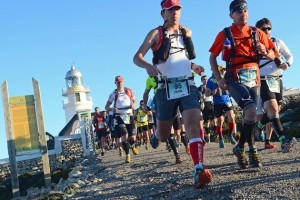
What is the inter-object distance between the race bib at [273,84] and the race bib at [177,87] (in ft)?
7.07

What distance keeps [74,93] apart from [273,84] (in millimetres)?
59818

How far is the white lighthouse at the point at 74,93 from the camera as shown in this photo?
216ft

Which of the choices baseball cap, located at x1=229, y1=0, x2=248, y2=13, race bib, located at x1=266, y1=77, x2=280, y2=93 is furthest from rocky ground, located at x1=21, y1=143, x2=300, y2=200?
baseball cap, located at x1=229, y1=0, x2=248, y2=13

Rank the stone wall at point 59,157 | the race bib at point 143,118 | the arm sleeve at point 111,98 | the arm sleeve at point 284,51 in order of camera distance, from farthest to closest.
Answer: the stone wall at point 59,157 → the race bib at point 143,118 → the arm sleeve at point 111,98 → the arm sleeve at point 284,51

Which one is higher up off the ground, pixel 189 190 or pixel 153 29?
pixel 153 29

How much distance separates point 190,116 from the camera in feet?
16.8

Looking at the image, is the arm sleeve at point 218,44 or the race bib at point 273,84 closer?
the arm sleeve at point 218,44

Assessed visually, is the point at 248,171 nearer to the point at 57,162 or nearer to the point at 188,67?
the point at 188,67

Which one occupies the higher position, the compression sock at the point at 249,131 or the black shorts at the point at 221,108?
the black shorts at the point at 221,108

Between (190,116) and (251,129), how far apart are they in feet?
3.12

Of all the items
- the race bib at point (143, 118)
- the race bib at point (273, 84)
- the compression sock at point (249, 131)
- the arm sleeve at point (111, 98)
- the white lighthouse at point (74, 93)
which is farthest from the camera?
the white lighthouse at point (74, 93)

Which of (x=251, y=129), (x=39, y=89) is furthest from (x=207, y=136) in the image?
(x=251, y=129)

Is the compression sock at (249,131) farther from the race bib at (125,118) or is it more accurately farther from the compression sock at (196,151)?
the race bib at (125,118)

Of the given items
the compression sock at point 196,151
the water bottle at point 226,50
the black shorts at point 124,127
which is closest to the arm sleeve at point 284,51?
the water bottle at point 226,50
